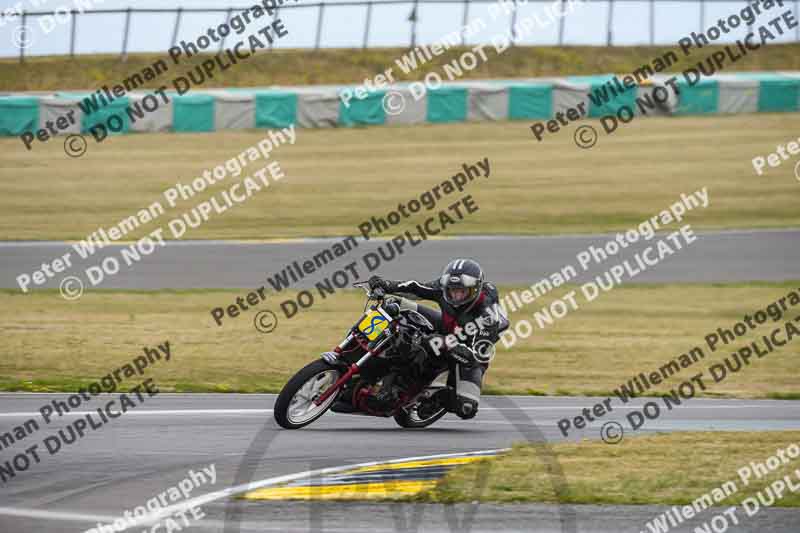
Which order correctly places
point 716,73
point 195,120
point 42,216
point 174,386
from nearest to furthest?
point 174,386 → point 42,216 → point 195,120 → point 716,73

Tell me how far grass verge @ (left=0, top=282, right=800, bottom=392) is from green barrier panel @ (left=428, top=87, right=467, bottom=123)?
18.0 meters

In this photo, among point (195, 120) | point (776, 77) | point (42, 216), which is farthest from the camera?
point (776, 77)


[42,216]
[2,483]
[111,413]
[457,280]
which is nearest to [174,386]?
[111,413]

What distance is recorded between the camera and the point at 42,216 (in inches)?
1107

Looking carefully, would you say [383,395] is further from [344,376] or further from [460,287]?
[460,287]

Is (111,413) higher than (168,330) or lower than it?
lower

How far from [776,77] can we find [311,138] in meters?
17.3

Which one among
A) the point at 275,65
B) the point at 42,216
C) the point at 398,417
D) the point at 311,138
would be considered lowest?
the point at 398,417

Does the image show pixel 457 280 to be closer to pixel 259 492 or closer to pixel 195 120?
pixel 259 492

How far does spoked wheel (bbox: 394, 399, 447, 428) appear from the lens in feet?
35.7

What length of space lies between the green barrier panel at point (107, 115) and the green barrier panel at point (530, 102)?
1312 centimetres

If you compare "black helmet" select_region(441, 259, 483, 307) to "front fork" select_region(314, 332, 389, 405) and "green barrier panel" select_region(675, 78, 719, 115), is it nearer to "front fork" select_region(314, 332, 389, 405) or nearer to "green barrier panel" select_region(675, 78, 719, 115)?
"front fork" select_region(314, 332, 389, 405)

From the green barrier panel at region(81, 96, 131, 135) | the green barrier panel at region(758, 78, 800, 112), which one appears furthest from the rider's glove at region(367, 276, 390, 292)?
the green barrier panel at region(758, 78, 800, 112)

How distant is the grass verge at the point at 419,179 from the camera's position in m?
27.9
